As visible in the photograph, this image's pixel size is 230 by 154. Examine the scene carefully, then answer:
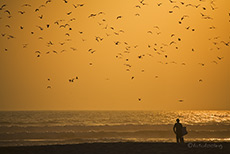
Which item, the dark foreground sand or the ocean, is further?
the ocean

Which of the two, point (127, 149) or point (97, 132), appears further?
point (97, 132)

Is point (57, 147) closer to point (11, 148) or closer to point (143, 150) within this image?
point (11, 148)

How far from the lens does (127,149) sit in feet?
78.4

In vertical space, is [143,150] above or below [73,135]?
below

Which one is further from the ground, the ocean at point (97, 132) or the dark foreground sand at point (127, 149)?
the ocean at point (97, 132)

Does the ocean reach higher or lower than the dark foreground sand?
higher

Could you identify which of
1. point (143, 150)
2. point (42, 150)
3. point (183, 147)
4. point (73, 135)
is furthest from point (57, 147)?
point (73, 135)

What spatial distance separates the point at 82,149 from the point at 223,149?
7725mm

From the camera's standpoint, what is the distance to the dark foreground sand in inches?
904

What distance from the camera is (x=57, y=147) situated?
83.4 ft

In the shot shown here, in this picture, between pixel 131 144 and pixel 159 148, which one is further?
pixel 131 144

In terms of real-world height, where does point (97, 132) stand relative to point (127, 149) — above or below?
above

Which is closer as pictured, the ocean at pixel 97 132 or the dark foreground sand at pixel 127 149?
the dark foreground sand at pixel 127 149

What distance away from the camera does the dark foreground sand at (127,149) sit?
23.0 metres
